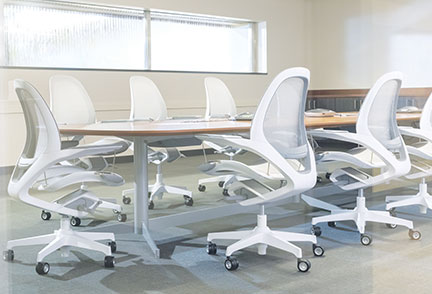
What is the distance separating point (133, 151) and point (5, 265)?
1043 millimetres

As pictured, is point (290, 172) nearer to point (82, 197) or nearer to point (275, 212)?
point (82, 197)

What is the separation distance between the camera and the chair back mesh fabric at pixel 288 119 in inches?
90.0

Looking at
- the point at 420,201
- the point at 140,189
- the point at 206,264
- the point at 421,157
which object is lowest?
the point at 206,264

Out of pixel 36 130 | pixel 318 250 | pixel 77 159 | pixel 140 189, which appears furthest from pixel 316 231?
pixel 36 130

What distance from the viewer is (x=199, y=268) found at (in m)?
2.41

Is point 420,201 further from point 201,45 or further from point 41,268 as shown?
point 41,268

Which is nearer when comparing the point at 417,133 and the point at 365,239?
the point at 365,239

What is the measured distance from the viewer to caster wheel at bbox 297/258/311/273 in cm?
231

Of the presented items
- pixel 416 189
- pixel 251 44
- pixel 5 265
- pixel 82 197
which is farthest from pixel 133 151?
pixel 416 189

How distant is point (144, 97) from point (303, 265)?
2163 millimetres

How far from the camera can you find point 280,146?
2340 millimetres

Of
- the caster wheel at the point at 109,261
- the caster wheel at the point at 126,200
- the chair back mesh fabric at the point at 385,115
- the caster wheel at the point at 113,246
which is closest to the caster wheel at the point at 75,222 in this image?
the caster wheel at the point at 126,200

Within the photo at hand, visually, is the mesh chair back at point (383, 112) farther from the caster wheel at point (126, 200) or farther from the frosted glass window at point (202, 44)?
the caster wheel at point (126, 200)

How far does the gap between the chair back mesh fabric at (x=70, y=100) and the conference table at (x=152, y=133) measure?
497 mm
